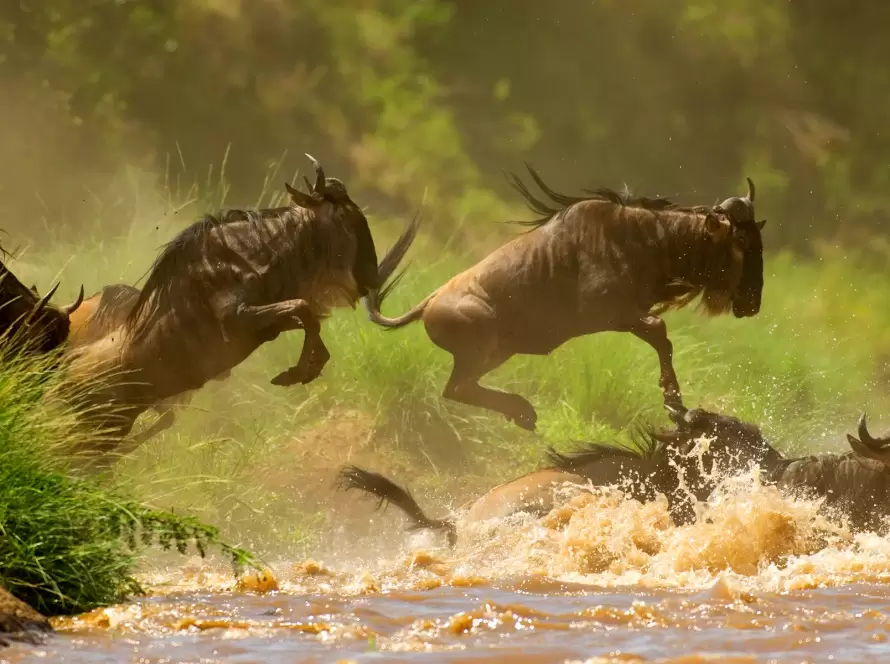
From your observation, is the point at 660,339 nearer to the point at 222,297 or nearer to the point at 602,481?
the point at 602,481

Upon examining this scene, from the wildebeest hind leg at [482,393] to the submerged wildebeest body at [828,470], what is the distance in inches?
68.7

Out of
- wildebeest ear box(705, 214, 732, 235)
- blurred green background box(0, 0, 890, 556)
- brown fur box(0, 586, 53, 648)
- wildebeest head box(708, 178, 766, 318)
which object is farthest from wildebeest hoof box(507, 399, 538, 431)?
brown fur box(0, 586, 53, 648)

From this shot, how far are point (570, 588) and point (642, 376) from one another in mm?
5943

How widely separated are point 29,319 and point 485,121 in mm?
12063

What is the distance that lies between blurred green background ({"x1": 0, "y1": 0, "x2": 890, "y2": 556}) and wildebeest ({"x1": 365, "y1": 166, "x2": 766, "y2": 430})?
4318mm

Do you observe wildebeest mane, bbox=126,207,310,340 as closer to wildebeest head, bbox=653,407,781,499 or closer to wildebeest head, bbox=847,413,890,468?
wildebeest head, bbox=653,407,781,499

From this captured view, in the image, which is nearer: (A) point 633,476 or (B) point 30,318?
(B) point 30,318

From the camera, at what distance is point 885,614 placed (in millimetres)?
4676

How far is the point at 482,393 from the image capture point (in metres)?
8.50

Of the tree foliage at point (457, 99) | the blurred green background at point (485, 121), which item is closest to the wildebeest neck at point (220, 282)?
the blurred green background at point (485, 121)

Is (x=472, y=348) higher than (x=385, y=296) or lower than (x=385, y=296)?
lower

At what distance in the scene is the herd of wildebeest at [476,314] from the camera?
661 cm

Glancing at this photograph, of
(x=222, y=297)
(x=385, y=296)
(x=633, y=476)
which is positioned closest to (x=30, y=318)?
(x=222, y=297)

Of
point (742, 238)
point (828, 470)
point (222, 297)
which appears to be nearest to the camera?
point (828, 470)
